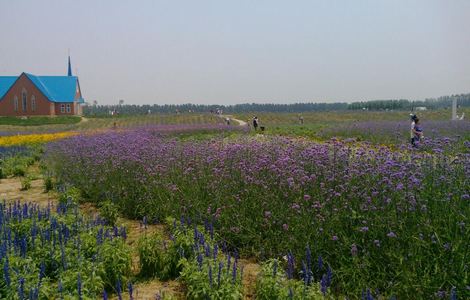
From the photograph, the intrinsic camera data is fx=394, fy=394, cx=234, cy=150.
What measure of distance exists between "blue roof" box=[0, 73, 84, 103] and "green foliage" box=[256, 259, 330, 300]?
203ft

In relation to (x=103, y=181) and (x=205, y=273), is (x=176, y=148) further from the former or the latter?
(x=205, y=273)

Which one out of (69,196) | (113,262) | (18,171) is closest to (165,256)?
(113,262)

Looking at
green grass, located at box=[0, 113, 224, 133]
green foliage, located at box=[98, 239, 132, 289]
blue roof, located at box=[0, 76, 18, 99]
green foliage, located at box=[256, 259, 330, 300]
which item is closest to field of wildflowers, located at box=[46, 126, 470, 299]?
green foliage, located at box=[256, 259, 330, 300]

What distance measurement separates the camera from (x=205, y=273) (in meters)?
3.70

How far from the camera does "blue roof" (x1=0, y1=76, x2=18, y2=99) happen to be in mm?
59516

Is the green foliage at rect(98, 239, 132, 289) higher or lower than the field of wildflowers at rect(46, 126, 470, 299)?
lower

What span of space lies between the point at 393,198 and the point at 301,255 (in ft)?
3.99

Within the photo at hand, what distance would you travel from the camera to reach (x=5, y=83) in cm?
6128

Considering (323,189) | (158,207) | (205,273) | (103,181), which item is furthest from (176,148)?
(205,273)

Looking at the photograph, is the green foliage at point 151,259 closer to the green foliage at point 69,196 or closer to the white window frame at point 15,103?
the green foliage at point 69,196

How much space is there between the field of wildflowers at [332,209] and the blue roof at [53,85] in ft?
192

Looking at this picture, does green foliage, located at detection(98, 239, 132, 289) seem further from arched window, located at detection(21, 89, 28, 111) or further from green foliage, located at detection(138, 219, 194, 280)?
arched window, located at detection(21, 89, 28, 111)

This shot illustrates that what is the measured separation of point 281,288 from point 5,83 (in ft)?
A: 227

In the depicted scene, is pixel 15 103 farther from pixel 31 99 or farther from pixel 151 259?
pixel 151 259
